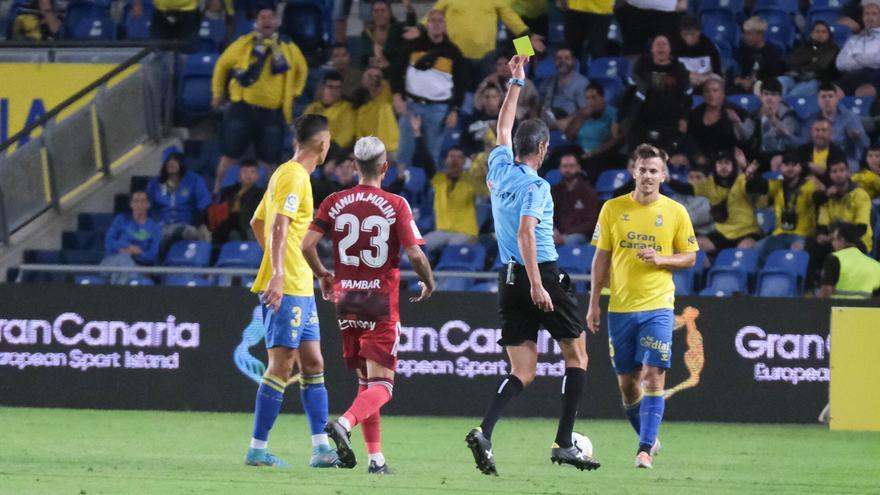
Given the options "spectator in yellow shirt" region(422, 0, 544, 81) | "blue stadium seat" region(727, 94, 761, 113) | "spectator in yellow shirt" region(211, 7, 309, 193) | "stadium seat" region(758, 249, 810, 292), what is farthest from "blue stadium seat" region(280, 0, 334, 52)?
"stadium seat" region(758, 249, 810, 292)

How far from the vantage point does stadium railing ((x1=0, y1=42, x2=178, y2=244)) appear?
62.5 feet

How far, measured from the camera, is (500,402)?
9.93 m

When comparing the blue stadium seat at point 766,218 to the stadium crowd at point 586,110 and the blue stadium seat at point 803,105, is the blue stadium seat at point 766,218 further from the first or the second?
the blue stadium seat at point 803,105

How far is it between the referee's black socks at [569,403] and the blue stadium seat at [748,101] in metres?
9.01

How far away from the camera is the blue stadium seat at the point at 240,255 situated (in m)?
17.8

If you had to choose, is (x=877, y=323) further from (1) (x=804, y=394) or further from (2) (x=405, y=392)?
(2) (x=405, y=392)

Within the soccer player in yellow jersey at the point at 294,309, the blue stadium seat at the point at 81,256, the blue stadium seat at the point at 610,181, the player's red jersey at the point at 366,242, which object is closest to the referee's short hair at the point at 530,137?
the player's red jersey at the point at 366,242

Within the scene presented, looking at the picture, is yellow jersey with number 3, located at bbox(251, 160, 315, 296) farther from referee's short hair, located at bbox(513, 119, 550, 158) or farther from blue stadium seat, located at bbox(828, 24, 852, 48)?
blue stadium seat, located at bbox(828, 24, 852, 48)

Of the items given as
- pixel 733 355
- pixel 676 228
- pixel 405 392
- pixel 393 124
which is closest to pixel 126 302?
pixel 405 392

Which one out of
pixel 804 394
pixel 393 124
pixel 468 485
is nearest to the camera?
pixel 468 485

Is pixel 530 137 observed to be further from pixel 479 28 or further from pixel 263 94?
pixel 263 94

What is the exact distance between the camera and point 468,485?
927 cm

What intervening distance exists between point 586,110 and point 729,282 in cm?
288

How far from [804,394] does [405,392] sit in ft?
12.2
